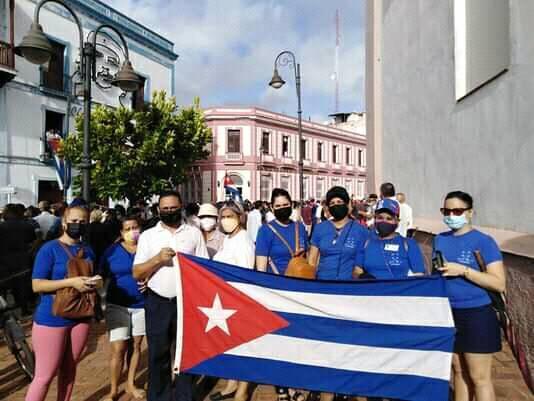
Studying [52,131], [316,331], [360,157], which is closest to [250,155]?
[360,157]

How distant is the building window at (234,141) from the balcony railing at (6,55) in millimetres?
23670

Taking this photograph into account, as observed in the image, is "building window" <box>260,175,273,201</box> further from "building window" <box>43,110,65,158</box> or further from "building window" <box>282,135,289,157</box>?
"building window" <box>43,110,65,158</box>

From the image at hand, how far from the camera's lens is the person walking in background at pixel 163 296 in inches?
148

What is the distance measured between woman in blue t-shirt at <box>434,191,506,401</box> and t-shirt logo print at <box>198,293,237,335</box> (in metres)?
1.77

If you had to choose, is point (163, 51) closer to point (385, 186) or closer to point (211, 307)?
point (385, 186)

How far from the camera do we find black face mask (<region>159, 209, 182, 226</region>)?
379cm

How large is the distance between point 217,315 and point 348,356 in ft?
3.71

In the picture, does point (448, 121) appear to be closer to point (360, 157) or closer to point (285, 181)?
point (285, 181)

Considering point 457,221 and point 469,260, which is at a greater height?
point 457,221

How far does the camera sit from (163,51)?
28.7 meters

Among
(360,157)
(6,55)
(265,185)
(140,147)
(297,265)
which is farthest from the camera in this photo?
(360,157)

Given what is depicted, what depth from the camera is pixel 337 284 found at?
356cm

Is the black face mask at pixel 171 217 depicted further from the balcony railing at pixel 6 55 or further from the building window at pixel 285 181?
the building window at pixel 285 181

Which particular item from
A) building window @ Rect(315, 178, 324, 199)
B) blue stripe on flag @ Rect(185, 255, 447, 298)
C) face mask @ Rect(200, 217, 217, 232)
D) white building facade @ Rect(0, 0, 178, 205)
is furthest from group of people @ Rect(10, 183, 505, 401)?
building window @ Rect(315, 178, 324, 199)
